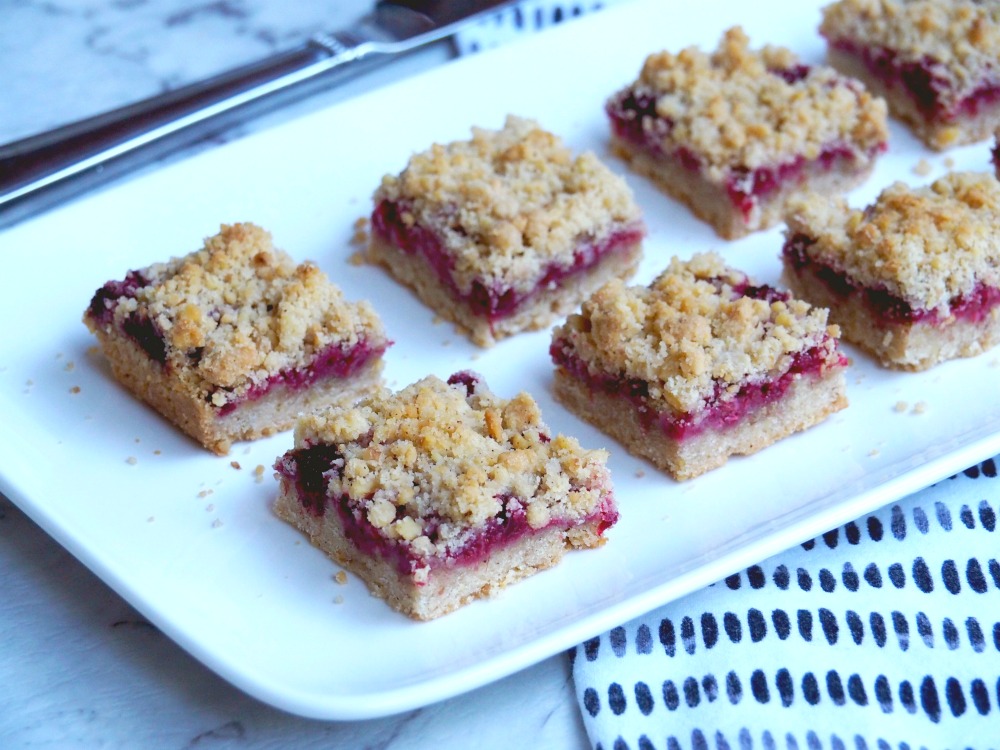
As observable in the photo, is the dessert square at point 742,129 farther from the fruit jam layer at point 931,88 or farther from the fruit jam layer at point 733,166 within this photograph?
the fruit jam layer at point 931,88

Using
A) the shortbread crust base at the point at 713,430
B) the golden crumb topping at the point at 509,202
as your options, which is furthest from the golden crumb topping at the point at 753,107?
the shortbread crust base at the point at 713,430

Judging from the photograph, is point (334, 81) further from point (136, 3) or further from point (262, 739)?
point (262, 739)

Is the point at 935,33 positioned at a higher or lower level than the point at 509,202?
lower

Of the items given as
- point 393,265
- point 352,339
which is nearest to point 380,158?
point 393,265

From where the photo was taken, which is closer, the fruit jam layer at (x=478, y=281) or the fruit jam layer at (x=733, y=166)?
the fruit jam layer at (x=478, y=281)

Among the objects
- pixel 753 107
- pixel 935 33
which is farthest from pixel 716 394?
pixel 935 33

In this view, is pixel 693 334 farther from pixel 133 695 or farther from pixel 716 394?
pixel 133 695
